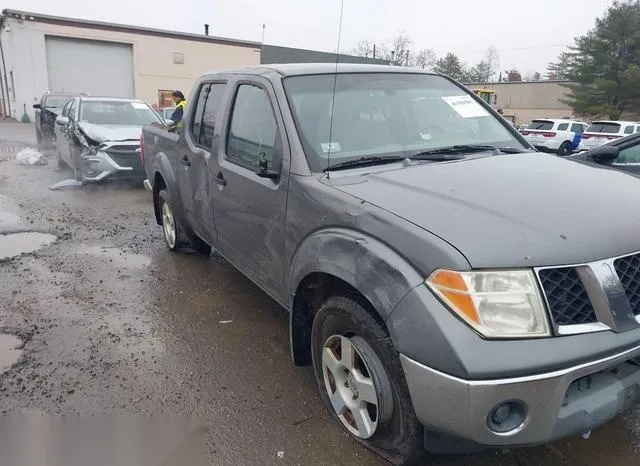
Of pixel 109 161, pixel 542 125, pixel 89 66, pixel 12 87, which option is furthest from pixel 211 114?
pixel 12 87

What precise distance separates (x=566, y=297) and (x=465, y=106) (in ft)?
6.81

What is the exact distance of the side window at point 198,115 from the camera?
14.5 feet

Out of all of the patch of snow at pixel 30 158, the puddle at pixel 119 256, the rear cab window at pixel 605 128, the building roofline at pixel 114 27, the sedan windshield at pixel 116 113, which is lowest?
the patch of snow at pixel 30 158

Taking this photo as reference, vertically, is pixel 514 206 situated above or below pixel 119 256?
above

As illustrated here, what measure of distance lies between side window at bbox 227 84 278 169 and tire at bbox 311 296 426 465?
3.85 ft

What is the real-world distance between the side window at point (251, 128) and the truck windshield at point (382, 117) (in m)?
0.22

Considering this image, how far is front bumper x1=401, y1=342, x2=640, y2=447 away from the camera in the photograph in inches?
73.9

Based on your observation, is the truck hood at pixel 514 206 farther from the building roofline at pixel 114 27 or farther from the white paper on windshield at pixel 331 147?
the building roofline at pixel 114 27

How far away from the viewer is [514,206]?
229cm

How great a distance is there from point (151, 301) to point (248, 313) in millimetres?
920

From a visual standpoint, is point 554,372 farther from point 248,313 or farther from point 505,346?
point 248,313

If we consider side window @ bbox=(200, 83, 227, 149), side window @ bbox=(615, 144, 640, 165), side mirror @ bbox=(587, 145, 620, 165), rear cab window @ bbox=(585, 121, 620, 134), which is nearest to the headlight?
side window @ bbox=(200, 83, 227, 149)

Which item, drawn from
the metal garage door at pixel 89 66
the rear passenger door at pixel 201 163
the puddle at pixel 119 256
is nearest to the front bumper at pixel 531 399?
the rear passenger door at pixel 201 163

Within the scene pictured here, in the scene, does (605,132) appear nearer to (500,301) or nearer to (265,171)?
(265,171)
